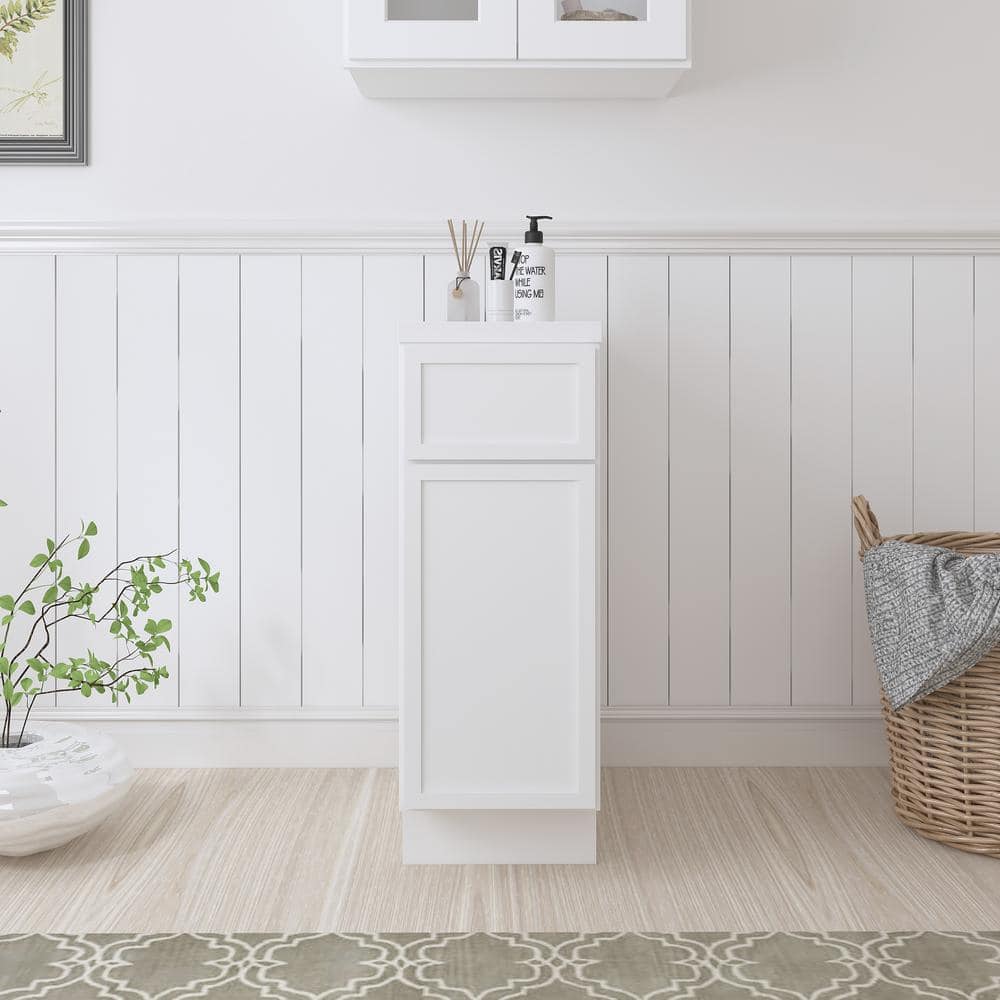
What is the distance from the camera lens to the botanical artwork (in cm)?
182

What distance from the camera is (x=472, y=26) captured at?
163 centimetres

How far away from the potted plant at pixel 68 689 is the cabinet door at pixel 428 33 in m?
0.94

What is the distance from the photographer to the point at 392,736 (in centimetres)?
188

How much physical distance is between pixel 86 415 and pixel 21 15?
764 millimetres

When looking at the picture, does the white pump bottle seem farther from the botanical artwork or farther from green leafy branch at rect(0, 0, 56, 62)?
green leafy branch at rect(0, 0, 56, 62)

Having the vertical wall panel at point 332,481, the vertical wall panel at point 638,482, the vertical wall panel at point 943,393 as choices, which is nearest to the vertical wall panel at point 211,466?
the vertical wall panel at point 332,481

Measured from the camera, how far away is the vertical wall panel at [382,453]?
1854 mm

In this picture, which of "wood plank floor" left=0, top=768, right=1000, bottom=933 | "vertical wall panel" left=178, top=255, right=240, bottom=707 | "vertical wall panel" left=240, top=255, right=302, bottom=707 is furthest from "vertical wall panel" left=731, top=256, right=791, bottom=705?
"vertical wall panel" left=178, top=255, right=240, bottom=707

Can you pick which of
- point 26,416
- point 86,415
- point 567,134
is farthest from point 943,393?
point 26,416

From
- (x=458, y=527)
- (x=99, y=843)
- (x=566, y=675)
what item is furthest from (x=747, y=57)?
(x=99, y=843)

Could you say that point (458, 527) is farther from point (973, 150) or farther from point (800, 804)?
point (973, 150)

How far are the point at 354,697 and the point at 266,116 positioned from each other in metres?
1.13

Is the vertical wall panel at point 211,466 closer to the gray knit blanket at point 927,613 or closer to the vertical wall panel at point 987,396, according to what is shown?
the gray knit blanket at point 927,613

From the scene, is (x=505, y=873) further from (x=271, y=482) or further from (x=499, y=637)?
(x=271, y=482)
